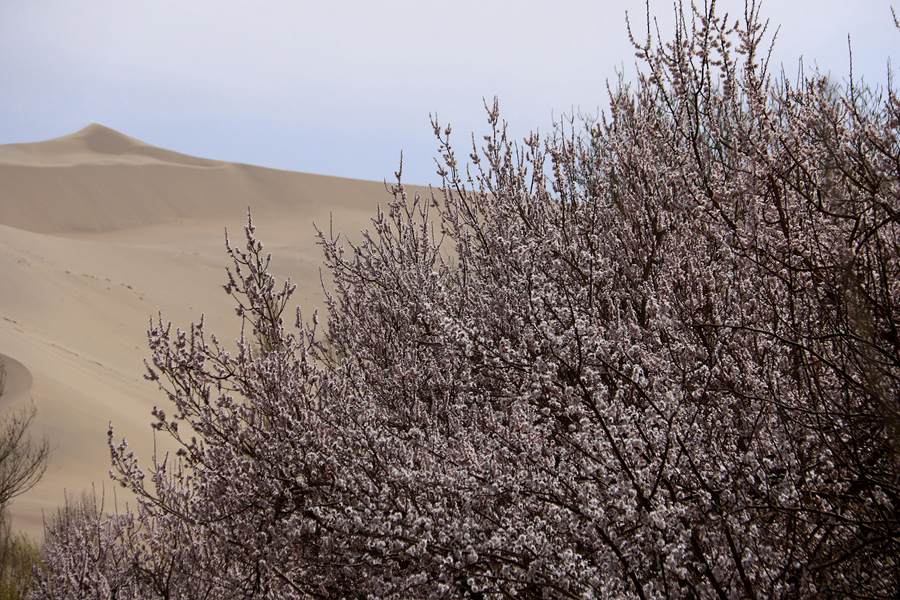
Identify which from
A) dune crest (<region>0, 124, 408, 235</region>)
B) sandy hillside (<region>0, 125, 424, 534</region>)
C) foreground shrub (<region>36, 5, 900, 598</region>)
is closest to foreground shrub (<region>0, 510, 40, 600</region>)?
sandy hillside (<region>0, 125, 424, 534</region>)

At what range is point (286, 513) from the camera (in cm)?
346

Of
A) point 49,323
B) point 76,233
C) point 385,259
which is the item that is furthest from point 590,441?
point 76,233

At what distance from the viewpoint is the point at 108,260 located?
3900 cm

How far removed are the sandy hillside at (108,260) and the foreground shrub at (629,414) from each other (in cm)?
905

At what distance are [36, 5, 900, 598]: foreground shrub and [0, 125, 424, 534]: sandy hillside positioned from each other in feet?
29.7

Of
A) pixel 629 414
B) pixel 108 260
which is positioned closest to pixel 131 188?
pixel 108 260

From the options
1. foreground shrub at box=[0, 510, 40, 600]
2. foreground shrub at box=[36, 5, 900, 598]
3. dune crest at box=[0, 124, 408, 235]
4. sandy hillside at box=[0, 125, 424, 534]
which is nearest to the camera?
foreground shrub at box=[36, 5, 900, 598]

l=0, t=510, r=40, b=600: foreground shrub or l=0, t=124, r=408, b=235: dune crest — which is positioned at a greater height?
l=0, t=124, r=408, b=235: dune crest

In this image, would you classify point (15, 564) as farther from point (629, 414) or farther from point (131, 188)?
point (131, 188)

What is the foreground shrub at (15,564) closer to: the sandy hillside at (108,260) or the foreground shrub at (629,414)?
the sandy hillside at (108,260)

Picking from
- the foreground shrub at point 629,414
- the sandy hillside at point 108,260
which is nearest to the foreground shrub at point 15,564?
the sandy hillside at point 108,260

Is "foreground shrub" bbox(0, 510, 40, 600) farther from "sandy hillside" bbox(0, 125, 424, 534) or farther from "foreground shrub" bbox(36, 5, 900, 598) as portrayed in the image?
"foreground shrub" bbox(36, 5, 900, 598)

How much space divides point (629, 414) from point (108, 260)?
40.0 metres

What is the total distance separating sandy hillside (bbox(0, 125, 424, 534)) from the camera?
1798 centimetres
